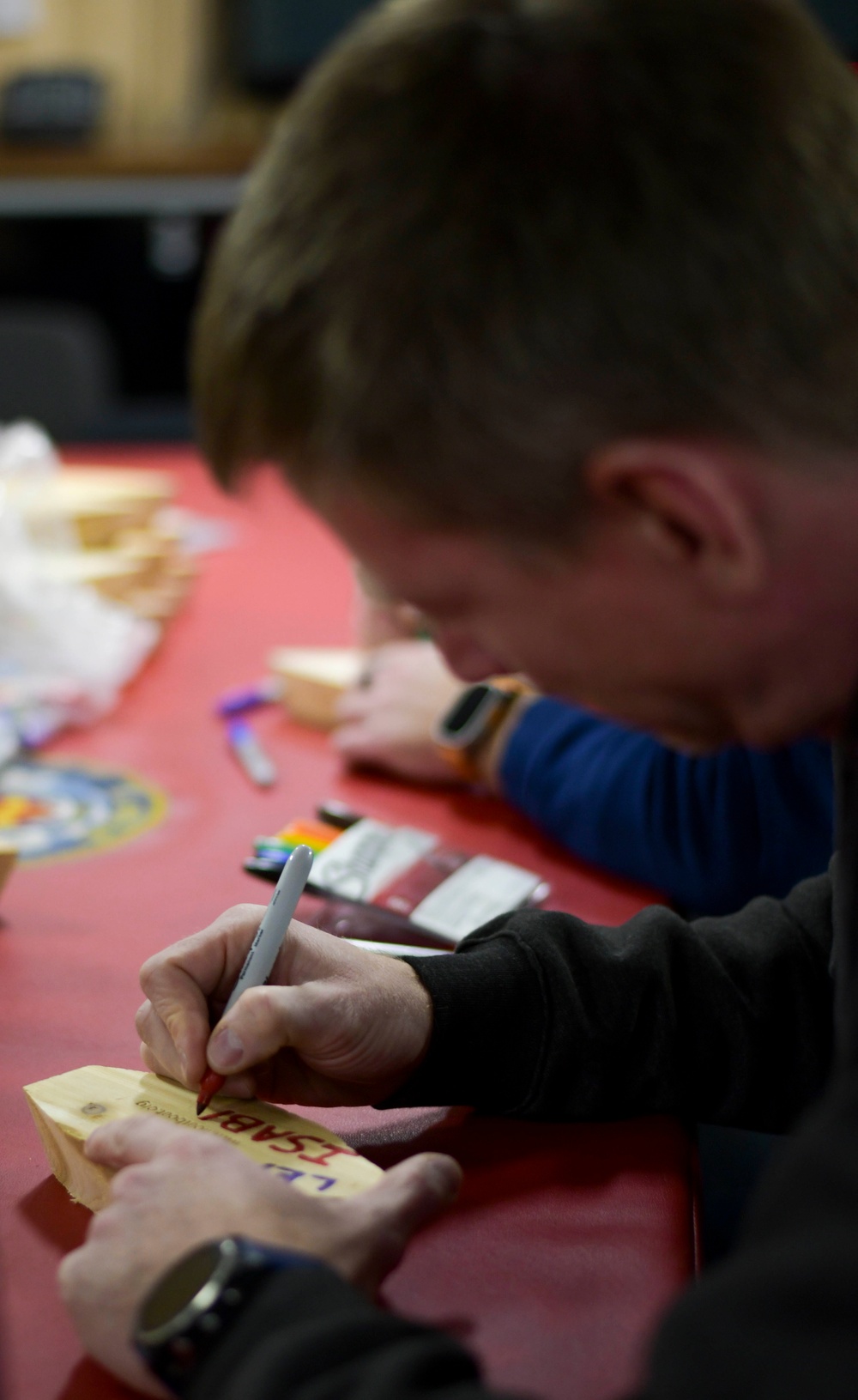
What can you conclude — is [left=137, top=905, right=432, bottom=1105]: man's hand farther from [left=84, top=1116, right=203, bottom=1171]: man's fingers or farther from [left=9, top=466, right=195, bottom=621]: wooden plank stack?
[left=9, top=466, right=195, bottom=621]: wooden plank stack

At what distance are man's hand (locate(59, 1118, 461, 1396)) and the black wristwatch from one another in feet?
0.04

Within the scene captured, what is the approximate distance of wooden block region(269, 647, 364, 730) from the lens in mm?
1090

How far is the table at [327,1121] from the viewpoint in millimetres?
471

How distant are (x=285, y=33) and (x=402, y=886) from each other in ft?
9.12

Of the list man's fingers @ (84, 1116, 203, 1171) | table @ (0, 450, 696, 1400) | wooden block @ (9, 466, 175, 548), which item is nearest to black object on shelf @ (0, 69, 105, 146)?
wooden block @ (9, 466, 175, 548)

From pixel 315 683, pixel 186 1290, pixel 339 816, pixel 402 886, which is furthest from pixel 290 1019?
pixel 315 683

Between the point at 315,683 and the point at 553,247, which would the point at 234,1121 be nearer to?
the point at 553,247

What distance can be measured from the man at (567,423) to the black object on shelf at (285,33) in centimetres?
287

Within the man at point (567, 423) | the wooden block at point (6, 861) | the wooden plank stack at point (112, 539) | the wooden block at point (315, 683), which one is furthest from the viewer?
the wooden plank stack at point (112, 539)

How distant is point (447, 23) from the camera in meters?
0.44

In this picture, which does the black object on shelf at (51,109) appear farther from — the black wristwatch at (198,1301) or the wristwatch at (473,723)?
the black wristwatch at (198,1301)

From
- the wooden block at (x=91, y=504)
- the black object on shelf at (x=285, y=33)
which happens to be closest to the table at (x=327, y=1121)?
the wooden block at (x=91, y=504)

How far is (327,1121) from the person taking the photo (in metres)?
0.59

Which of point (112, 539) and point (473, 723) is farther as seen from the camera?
point (112, 539)
